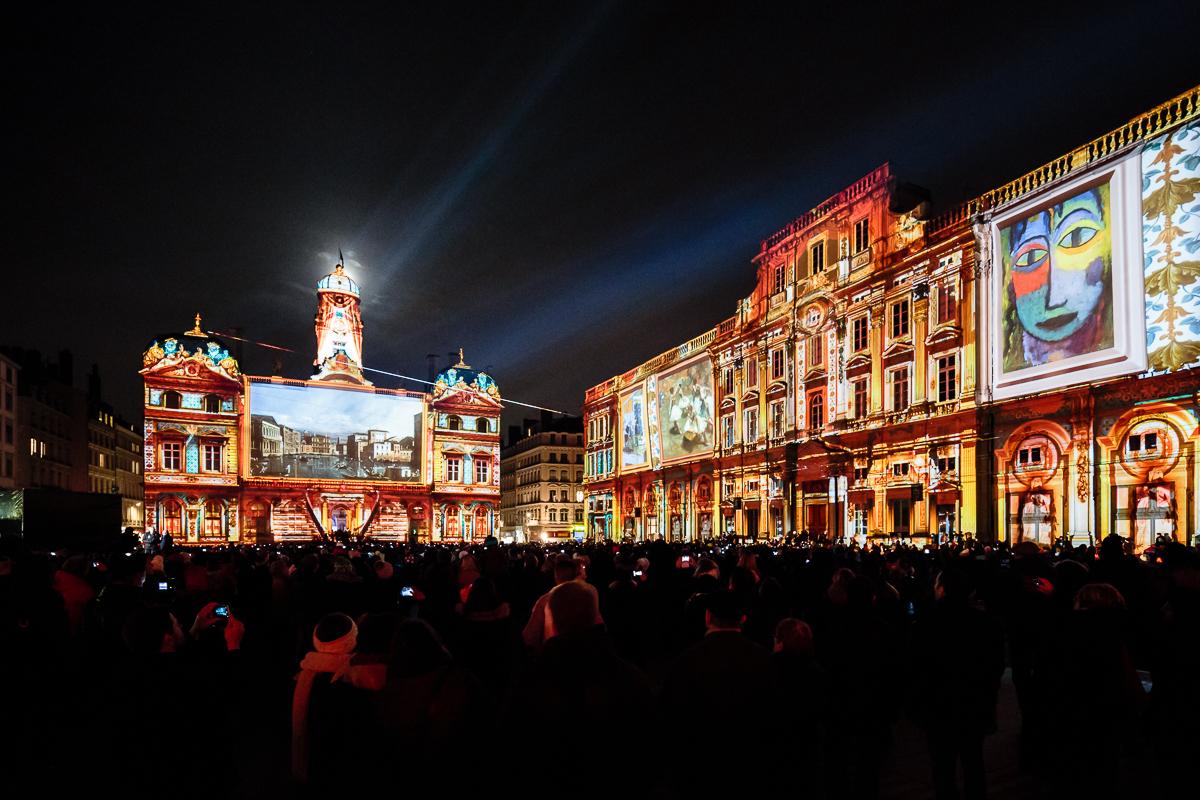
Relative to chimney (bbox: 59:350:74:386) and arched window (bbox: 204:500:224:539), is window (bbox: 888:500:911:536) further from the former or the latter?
chimney (bbox: 59:350:74:386)

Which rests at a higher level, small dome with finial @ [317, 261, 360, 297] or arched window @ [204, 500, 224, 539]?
small dome with finial @ [317, 261, 360, 297]

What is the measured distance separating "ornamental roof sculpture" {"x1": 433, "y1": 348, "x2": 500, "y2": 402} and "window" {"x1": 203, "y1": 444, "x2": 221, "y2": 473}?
61.2 ft

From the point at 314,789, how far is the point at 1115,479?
27.5 metres

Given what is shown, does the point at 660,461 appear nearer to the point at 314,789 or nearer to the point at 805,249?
the point at 805,249

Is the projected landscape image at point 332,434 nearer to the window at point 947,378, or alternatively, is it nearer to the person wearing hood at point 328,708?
the window at point 947,378

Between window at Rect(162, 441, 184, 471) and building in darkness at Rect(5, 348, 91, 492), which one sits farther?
window at Rect(162, 441, 184, 471)

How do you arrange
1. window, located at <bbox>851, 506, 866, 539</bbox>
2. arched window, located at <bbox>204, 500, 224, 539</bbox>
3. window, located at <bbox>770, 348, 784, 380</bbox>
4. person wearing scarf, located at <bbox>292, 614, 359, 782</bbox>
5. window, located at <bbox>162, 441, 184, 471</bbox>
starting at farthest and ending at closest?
arched window, located at <bbox>204, 500, 224, 539</bbox> < window, located at <bbox>162, 441, 184, 471</bbox> < window, located at <bbox>770, 348, 784, 380</bbox> < window, located at <bbox>851, 506, 866, 539</bbox> < person wearing scarf, located at <bbox>292, 614, 359, 782</bbox>

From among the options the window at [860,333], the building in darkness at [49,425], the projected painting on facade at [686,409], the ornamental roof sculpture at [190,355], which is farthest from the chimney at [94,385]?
the window at [860,333]

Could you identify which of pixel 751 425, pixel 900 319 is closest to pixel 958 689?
pixel 900 319

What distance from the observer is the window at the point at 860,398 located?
3700cm

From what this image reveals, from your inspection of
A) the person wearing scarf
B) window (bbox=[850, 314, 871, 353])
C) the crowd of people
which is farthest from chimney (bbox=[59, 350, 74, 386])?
the person wearing scarf

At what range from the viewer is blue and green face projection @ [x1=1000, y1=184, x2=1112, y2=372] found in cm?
2533

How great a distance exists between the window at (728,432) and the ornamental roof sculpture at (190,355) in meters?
40.0

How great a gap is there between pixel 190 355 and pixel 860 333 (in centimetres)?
5126
